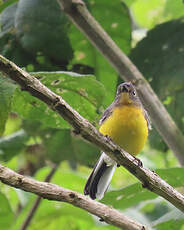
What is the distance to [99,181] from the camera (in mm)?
3322

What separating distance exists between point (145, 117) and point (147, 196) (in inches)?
32.7

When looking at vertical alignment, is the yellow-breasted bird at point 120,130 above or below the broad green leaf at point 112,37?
below

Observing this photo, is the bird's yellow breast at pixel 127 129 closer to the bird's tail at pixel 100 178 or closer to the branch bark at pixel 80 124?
the bird's tail at pixel 100 178

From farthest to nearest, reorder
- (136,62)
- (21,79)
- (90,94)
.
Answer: (136,62)
(90,94)
(21,79)

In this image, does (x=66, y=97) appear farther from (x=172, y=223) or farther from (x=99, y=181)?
(x=172, y=223)

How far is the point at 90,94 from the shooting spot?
2.74 metres

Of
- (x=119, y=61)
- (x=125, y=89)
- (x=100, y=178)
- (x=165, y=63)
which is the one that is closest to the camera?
(x=119, y=61)

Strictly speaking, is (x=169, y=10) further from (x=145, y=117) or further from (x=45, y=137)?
(x=45, y=137)

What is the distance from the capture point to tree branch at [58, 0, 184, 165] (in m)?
3.04

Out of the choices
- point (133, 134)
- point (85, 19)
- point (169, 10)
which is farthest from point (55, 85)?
point (169, 10)

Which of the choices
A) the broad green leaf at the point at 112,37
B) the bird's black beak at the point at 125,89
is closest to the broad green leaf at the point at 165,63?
the broad green leaf at the point at 112,37

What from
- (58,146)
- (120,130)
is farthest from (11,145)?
(120,130)

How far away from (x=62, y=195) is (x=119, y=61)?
1346 mm

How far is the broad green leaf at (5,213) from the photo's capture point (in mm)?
3086
